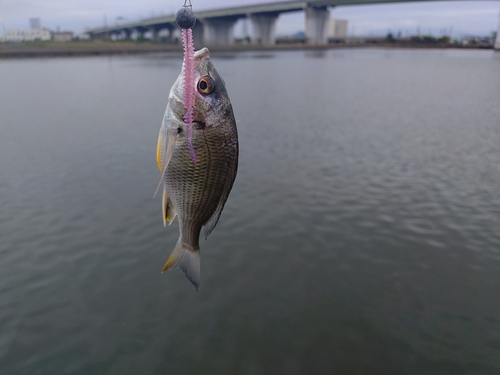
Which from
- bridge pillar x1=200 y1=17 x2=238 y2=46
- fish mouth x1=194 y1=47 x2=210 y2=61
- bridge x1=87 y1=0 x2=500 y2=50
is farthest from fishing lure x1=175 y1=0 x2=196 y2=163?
bridge pillar x1=200 y1=17 x2=238 y2=46

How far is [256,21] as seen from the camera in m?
110

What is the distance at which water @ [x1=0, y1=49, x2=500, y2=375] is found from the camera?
5918 mm

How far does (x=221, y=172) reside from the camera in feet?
9.39

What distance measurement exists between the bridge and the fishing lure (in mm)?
87324

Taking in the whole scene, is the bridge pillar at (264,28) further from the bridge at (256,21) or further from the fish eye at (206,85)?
the fish eye at (206,85)

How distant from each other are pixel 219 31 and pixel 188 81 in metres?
112

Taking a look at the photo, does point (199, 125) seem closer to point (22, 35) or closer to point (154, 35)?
point (22, 35)

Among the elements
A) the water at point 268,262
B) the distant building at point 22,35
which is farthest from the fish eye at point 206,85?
the distant building at point 22,35

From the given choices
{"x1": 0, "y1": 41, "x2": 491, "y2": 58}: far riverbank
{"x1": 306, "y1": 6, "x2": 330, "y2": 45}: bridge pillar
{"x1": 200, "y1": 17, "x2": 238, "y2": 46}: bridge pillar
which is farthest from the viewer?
{"x1": 306, "y1": 6, "x2": 330, "y2": 45}: bridge pillar

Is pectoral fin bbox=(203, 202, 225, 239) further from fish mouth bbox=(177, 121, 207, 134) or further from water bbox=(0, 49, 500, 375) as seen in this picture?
water bbox=(0, 49, 500, 375)

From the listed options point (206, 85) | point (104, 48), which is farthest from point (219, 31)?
point (206, 85)

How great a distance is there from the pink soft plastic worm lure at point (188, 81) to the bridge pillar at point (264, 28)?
11457 centimetres

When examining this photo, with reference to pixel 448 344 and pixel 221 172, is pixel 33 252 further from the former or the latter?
pixel 448 344

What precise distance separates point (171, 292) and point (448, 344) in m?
5.11
